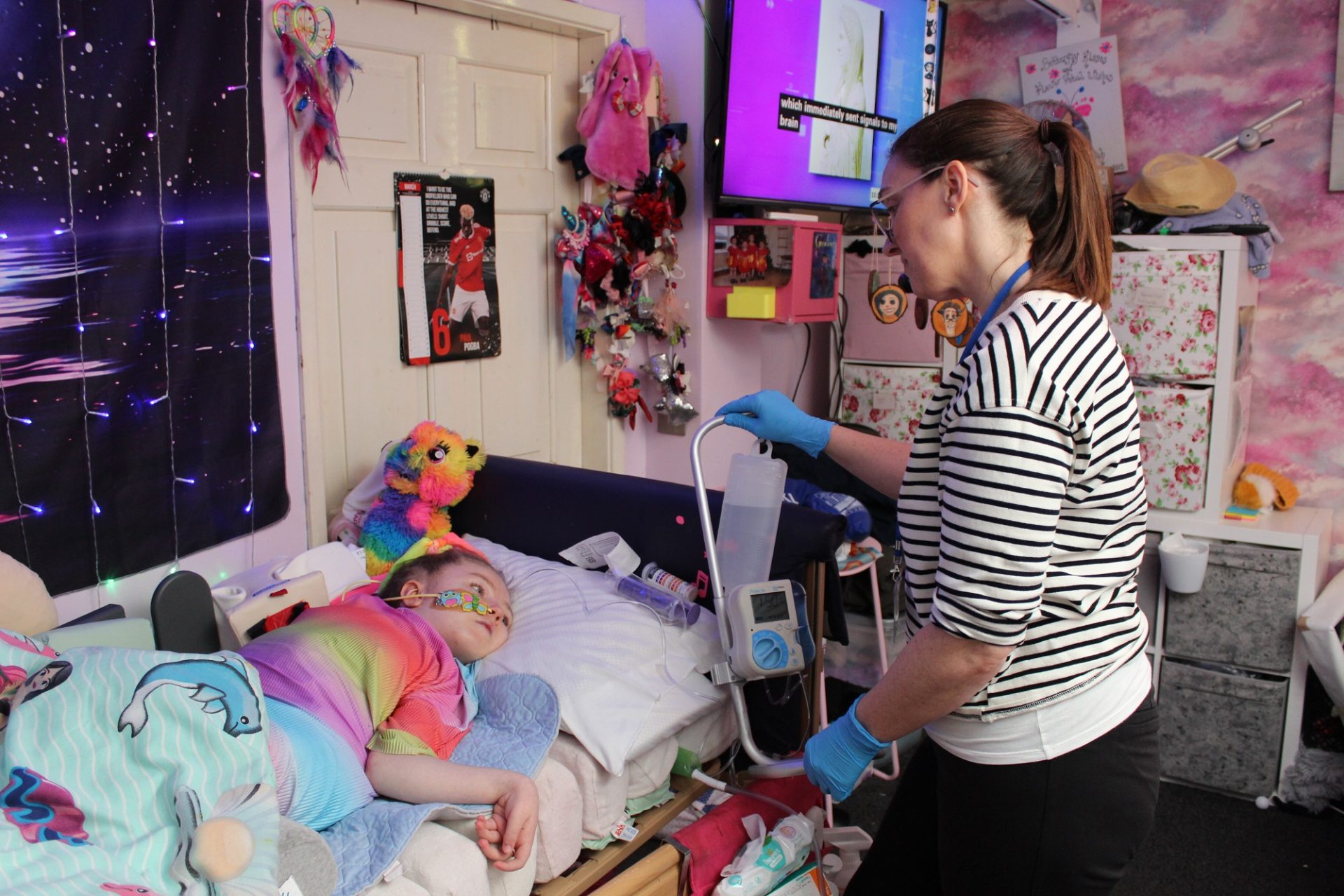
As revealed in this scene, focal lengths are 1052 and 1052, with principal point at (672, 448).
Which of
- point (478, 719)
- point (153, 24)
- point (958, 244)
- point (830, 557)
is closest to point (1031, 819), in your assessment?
point (958, 244)

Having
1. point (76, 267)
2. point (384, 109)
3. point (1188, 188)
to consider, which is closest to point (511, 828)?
point (76, 267)

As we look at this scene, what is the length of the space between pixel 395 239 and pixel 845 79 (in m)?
1.47

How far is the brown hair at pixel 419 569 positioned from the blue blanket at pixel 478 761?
10.7 inches

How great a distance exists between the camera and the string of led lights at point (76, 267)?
1.84 meters

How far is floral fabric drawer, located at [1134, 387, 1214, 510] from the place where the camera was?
114 inches

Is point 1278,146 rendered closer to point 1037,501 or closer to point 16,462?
point 1037,501

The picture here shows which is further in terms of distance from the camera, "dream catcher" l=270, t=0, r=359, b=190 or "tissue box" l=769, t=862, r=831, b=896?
"dream catcher" l=270, t=0, r=359, b=190

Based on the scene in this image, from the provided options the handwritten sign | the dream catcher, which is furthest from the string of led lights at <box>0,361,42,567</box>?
the handwritten sign

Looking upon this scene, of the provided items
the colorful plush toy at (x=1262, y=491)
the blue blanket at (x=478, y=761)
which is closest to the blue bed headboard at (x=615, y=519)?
the blue blanket at (x=478, y=761)

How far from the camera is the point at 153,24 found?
6.48 ft

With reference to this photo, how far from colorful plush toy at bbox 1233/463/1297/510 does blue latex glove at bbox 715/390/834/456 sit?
6.28 ft

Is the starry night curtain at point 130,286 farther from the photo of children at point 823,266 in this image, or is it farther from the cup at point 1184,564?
the cup at point 1184,564

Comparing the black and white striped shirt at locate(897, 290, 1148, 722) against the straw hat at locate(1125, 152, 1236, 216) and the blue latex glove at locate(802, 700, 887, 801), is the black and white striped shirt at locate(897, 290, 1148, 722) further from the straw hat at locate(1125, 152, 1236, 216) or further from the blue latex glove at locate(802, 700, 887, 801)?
the straw hat at locate(1125, 152, 1236, 216)

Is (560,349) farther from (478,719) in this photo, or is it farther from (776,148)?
(478,719)
